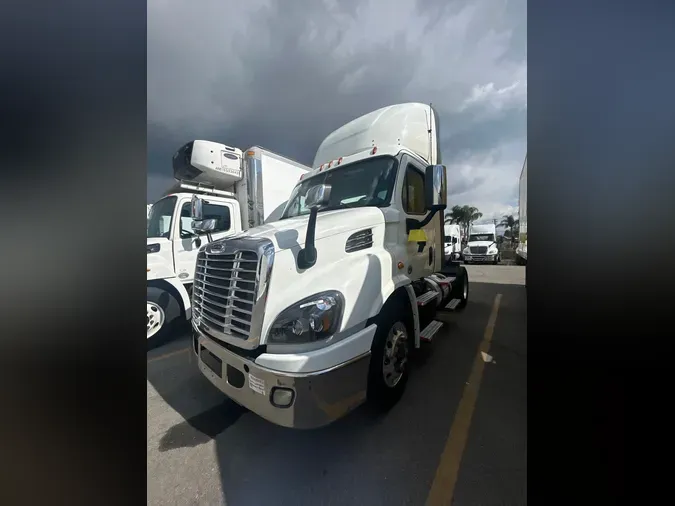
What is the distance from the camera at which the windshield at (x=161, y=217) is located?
4.05 metres

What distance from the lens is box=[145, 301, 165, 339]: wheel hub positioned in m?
3.82

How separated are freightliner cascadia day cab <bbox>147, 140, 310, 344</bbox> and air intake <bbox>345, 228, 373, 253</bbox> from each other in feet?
7.69

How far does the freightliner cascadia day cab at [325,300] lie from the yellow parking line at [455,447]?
54 centimetres

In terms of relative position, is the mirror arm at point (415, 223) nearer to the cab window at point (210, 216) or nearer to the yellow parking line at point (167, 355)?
the cab window at point (210, 216)

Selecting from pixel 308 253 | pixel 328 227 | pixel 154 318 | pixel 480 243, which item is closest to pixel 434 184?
pixel 328 227

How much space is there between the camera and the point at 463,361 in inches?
132

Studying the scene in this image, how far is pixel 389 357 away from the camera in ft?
7.47

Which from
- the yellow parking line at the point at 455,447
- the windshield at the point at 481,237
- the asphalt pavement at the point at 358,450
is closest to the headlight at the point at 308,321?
the asphalt pavement at the point at 358,450

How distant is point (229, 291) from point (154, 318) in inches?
113

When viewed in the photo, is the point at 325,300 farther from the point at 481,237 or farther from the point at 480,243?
the point at 481,237

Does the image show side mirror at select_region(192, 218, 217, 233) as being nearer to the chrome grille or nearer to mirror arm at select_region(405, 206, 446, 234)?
the chrome grille

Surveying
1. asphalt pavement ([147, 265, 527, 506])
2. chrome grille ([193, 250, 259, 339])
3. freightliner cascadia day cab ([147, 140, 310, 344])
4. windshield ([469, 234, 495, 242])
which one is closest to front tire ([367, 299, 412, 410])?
asphalt pavement ([147, 265, 527, 506])
